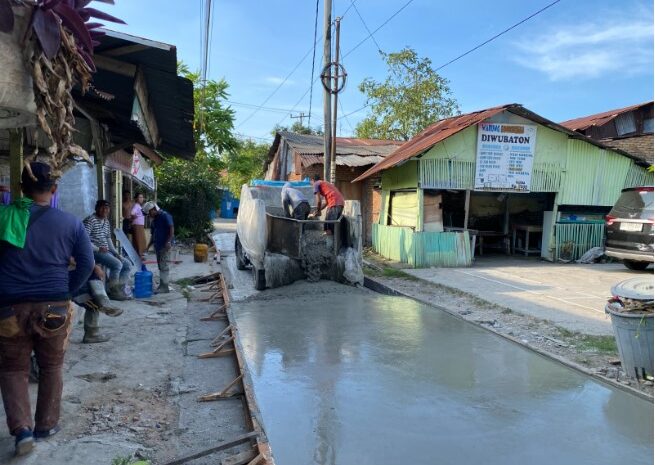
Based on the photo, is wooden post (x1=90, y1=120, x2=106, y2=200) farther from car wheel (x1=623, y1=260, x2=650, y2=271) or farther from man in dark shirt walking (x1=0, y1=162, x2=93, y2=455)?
car wheel (x1=623, y1=260, x2=650, y2=271)

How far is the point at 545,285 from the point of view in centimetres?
1010

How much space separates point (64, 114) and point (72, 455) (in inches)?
79.6

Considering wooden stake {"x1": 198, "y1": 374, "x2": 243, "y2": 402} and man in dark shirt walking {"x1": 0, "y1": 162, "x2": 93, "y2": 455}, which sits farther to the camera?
wooden stake {"x1": 198, "y1": 374, "x2": 243, "y2": 402}

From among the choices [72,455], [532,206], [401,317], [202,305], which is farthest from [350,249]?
[532,206]

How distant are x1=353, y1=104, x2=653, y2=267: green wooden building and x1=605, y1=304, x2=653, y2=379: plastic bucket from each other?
27.1ft

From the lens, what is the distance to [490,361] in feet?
17.9

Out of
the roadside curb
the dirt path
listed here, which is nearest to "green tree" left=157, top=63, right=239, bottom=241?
the roadside curb

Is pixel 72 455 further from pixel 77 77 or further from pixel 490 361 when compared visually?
pixel 490 361

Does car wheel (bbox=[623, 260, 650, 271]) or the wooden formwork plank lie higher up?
car wheel (bbox=[623, 260, 650, 271])

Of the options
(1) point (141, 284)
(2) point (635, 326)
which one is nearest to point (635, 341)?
(2) point (635, 326)

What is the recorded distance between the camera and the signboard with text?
13531 mm

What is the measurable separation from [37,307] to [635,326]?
4.78 metres

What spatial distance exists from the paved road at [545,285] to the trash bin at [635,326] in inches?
72.4

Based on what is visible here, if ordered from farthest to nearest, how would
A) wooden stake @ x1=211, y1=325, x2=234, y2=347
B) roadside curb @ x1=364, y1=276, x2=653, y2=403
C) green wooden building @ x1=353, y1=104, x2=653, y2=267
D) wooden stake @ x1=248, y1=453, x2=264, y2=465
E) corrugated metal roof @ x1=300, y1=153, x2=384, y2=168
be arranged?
corrugated metal roof @ x1=300, y1=153, x2=384, y2=168
green wooden building @ x1=353, y1=104, x2=653, y2=267
wooden stake @ x1=211, y1=325, x2=234, y2=347
roadside curb @ x1=364, y1=276, x2=653, y2=403
wooden stake @ x1=248, y1=453, x2=264, y2=465
